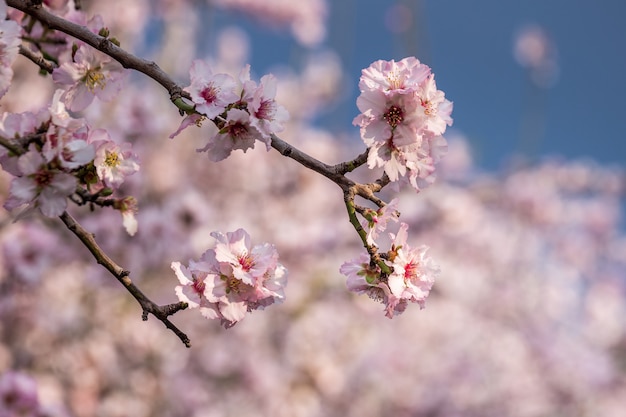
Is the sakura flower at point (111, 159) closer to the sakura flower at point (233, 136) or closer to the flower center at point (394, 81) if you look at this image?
the sakura flower at point (233, 136)

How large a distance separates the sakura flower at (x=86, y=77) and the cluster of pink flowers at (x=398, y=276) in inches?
25.7

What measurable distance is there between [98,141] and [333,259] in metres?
5.55

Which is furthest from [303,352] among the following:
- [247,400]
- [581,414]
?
[581,414]

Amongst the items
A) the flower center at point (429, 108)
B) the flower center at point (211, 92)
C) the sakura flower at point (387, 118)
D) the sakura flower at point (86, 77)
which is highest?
the flower center at point (429, 108)

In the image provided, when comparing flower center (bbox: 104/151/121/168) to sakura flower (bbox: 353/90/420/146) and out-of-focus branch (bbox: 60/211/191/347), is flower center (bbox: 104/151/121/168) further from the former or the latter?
sakura flower (bbox: 353/90/420/146)

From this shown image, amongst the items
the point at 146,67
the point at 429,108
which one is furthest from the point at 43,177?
the point at 429,108

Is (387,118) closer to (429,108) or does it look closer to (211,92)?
(429,108)

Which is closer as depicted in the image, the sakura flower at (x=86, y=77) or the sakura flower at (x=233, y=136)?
the sakura flower at (x=233, y=136)

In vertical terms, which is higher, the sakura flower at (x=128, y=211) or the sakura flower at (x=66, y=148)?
the sakura flower at (x=128, y=211)

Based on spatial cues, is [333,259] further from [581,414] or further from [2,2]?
[2,2]

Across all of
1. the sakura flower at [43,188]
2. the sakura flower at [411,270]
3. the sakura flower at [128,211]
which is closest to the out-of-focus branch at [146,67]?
the sakura flower at [411,270]

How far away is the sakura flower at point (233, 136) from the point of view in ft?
3.85

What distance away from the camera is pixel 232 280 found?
1.23 meters

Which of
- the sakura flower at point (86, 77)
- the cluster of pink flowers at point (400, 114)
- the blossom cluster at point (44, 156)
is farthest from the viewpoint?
the sakura flower at point (86, 77)
